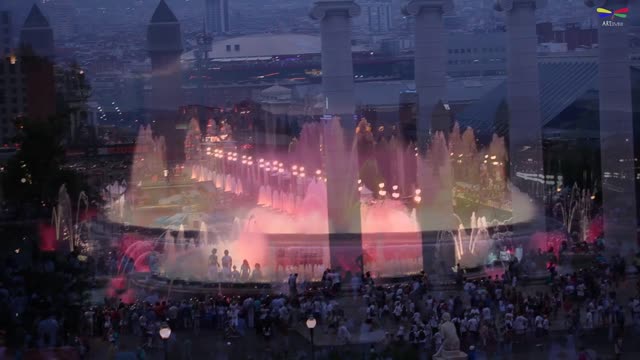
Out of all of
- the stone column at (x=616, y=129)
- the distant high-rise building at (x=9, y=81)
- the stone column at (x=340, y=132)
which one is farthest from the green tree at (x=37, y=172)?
the stone column at (x=616, y=129)

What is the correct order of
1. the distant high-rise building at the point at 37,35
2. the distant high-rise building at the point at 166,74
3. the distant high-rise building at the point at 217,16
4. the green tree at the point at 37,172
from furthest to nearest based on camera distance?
the distant high-rise building at the point at 217,16
the distant high-rise building at the point at 37,35
the distant high-rise building at the point at 166,74
the green tree at the point at 37,172

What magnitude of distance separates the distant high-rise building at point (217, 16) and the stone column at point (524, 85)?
119ft

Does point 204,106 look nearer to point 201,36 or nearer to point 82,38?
point 201,36

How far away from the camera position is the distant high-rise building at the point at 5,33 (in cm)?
4525

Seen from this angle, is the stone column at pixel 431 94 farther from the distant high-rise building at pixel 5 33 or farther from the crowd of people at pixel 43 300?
the distant high-rise building at pixel 5 33

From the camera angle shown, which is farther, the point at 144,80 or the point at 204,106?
the point at 204,106

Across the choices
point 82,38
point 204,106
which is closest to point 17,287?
point 82,38

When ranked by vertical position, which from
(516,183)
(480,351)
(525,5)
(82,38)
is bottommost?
(480,351)

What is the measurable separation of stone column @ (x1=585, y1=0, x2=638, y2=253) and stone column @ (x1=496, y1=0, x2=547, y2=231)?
1316 mm

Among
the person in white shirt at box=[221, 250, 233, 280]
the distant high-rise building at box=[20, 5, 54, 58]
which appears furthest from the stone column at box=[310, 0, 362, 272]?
the distant high-rise building at box=[20, 5, 54, 58]

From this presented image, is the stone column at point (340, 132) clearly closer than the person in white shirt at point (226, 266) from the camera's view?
No

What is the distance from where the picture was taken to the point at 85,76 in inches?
2073

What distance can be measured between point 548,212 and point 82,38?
23991mm

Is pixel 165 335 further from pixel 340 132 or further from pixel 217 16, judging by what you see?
pixel 217 16
